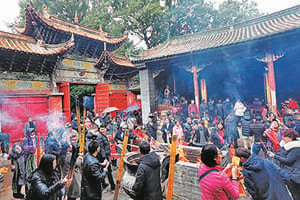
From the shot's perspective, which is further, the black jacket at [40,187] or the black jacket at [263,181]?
the black jacket at [40,187]

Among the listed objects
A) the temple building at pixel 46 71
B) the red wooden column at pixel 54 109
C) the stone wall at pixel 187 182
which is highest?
the temple building at pixel 46 71

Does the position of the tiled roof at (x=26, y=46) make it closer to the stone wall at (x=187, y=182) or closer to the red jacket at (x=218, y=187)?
the stone wall at (x=187, y=182)

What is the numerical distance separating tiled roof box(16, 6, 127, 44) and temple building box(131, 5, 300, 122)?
4370 millimetres

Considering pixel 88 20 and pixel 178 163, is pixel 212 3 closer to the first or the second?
pixel 88 20

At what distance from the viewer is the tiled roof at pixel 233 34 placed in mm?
8610

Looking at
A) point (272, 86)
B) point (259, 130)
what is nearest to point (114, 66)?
point (272, 86)

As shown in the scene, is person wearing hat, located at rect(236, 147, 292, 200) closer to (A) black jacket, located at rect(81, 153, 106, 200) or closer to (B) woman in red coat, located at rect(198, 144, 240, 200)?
(B) woman in red coat, located at rect(198, 144, 240, 200)

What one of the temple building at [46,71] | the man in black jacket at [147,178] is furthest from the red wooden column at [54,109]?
the man in black jacket at [147,178]

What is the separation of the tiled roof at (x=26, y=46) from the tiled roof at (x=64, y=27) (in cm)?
141

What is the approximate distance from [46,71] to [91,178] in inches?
386

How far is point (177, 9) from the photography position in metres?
24.5

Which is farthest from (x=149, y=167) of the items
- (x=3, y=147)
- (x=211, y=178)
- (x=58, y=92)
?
(x=58, y=92)

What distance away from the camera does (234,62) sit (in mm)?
12195

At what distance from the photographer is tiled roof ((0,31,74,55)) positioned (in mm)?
8742
